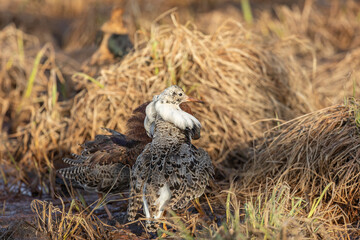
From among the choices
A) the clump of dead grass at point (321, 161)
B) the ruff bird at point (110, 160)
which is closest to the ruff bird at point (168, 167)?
the ruff bird at point (110, 160)

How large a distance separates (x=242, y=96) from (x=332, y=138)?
1549 mm

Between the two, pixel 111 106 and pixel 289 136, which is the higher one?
pixel 111 106

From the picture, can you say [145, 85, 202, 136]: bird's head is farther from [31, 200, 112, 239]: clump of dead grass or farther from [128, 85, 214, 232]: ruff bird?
[31, 200, 112, 239]: clump of dead grass

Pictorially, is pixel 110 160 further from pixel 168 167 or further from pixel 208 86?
pixel 208 86

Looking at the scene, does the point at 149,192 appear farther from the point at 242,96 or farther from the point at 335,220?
the point at 242,96

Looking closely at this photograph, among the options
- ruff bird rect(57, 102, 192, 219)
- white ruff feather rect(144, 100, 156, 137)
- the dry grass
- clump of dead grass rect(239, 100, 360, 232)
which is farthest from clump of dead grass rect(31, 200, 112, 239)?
clump of dead grass rect(239, 100, 360, 232)

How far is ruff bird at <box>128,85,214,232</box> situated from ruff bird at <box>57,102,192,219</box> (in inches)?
14.3

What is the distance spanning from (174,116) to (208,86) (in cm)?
163

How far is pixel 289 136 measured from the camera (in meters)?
4.25

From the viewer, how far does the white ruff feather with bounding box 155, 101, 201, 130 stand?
371cm

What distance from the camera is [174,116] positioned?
372 centimetres

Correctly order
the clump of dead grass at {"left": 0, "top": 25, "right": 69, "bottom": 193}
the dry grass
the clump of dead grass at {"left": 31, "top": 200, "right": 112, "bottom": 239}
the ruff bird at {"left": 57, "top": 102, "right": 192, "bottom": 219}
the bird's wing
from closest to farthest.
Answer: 1. the clump of dead grass at {"left": 31, "top": 200, "right": 112, "bottom": 239}
2. the bird's wing
3. the dry grass
4. the ruff bird at {"left": 57, "top": 102, "right": 192, "bottom": 219}
5. the clump of dead grass at {"left": 0, "top": 25, "right": 69, "bottom": 193}

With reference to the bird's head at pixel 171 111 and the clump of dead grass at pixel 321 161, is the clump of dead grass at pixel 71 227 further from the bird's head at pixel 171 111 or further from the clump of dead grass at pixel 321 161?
the clump of dead grass at pixel 321 161

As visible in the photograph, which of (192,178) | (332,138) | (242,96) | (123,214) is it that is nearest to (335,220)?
(332,138)
